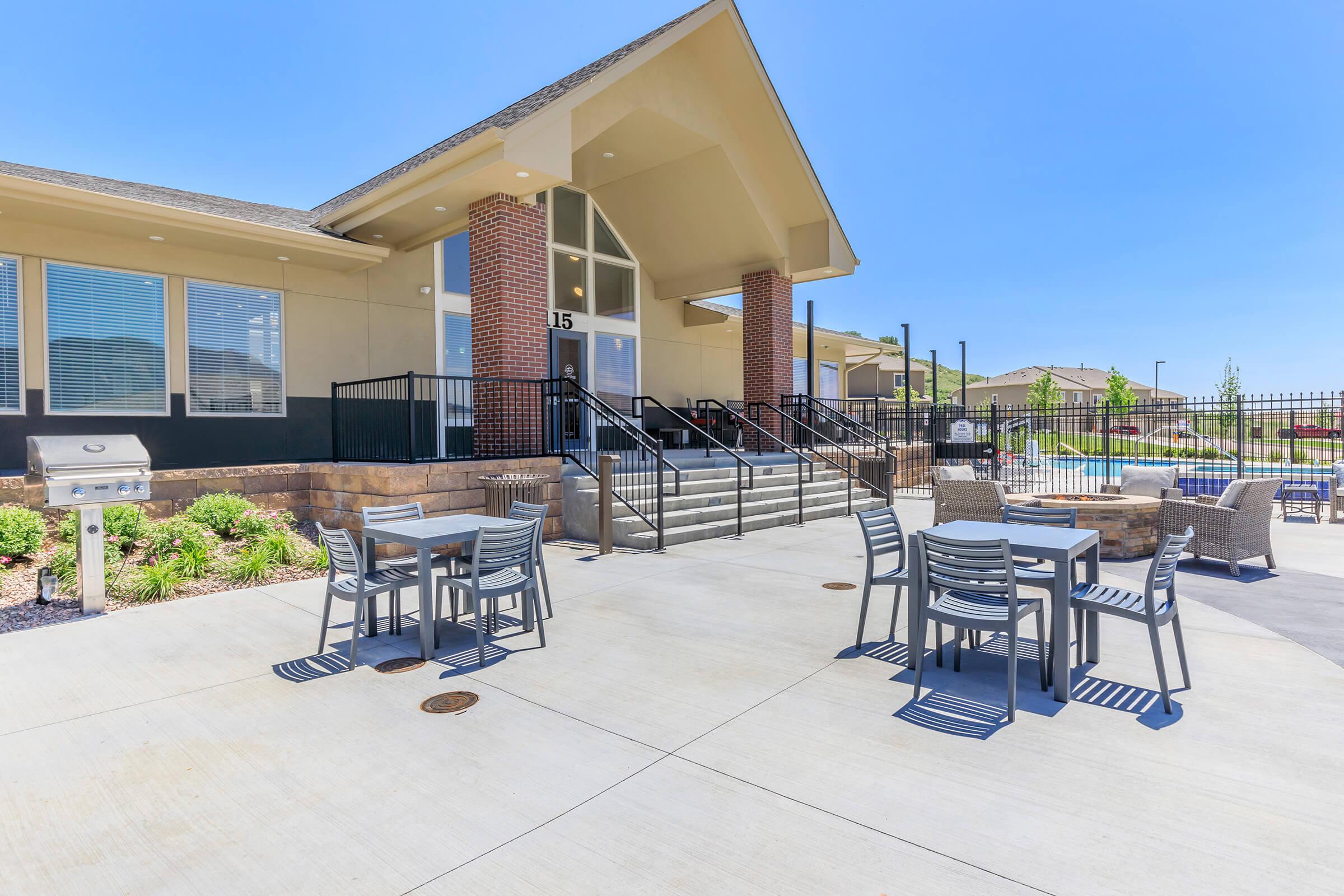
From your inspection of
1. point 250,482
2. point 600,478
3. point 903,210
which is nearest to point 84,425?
point 250,482

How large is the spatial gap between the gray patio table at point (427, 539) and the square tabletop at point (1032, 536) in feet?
10.5

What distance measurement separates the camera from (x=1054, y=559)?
3.85m

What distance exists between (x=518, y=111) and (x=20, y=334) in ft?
23.1

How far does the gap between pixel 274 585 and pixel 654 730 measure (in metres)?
5.28

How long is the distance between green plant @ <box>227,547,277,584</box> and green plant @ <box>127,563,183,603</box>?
504 mm

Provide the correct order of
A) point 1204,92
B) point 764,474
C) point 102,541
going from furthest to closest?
point 1204,92, point 764,474, point 102,541

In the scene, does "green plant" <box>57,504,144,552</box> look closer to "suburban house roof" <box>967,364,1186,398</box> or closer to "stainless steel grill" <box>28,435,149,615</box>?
"stainless steel grill" <box>28,435,149,615</box>

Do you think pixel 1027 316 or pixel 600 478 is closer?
pixel 600 478

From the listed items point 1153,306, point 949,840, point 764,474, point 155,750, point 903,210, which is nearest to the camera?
point 949,840

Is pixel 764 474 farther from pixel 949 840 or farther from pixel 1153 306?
pixel 1153 306

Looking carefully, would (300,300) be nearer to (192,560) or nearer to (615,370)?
(192,560)

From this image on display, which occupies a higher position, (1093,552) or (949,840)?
(1093,552)

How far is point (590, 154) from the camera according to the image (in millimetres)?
12180

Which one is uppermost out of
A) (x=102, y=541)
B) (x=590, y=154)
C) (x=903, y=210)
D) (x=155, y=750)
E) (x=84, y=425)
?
(x=903, y=210)
